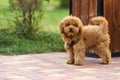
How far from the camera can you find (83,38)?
409 inches

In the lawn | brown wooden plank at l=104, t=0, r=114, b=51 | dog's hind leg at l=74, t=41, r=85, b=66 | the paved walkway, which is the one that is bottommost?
the paved walkway

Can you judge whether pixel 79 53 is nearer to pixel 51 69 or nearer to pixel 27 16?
pixel 51 69

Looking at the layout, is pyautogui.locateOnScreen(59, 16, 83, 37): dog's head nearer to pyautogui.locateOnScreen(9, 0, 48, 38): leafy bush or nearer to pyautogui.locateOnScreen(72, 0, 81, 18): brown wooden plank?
pyautogui.locateOnScreen(72, 0, 81, 18): brown wooden plank

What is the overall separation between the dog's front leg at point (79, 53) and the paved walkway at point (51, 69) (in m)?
0.12

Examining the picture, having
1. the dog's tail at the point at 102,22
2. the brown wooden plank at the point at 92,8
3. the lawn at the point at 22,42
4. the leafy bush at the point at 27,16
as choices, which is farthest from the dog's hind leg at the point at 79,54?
the leafy bush at the point at 27,16

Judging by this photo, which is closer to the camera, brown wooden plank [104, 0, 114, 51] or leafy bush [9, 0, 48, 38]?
brown wooden plank [104, 0, 114, 51]

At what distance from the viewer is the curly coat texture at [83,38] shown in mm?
10125

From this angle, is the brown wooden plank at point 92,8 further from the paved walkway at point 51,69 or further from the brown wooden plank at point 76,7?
the paved walkway at point 51,69

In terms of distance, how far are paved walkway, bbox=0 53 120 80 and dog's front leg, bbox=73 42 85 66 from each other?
4.6 inches

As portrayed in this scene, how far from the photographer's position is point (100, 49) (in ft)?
34.7

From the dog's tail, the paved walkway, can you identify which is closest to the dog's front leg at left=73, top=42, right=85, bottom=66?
the paved walkway

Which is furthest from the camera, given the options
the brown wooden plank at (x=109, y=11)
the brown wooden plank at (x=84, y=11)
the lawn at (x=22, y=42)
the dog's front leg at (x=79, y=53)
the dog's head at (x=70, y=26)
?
the lawn at (x=22, y=42)

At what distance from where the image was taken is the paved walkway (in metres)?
9.20

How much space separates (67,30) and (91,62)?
3.65 ft
